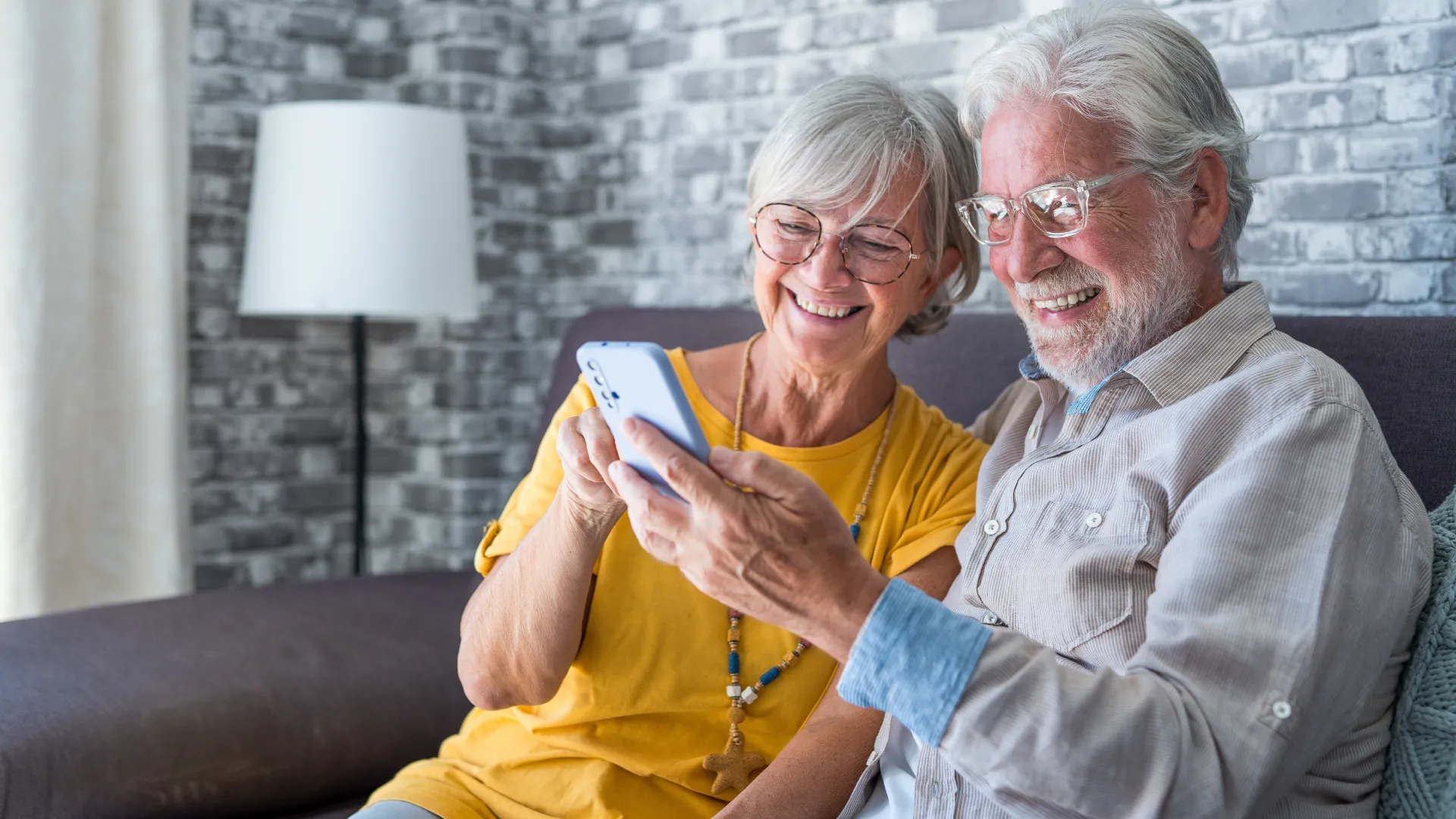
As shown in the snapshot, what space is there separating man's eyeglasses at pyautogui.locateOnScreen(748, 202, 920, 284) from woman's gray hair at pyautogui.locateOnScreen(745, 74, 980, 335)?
2 centimetres

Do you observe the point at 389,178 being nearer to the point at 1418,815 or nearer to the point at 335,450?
the point at 335,450

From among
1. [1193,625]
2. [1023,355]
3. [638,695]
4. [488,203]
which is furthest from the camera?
[488,203]

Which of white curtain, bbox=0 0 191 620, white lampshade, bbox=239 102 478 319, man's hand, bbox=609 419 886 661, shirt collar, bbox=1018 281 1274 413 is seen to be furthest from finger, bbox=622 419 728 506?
white curtain, bbox=0 0 191 620

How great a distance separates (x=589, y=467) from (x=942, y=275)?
1.98 ft

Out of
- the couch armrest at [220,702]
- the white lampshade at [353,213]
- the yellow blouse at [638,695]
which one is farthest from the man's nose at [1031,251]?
the white lampshade at [353,213]

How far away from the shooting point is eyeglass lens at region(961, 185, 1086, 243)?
129 cm

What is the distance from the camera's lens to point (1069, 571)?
1172 millimetres

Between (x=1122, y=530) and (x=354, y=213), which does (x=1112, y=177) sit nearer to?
(x=1122, y=530)

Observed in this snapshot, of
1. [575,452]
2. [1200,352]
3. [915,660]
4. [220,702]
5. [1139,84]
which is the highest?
[1139,84]

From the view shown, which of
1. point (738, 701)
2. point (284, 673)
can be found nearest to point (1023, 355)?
point (738, 701)

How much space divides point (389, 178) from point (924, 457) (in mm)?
1326

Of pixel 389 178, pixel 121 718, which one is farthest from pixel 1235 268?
pixel 389 178

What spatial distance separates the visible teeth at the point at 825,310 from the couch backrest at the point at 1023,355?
0.35 m

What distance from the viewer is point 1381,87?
178 centimetres
